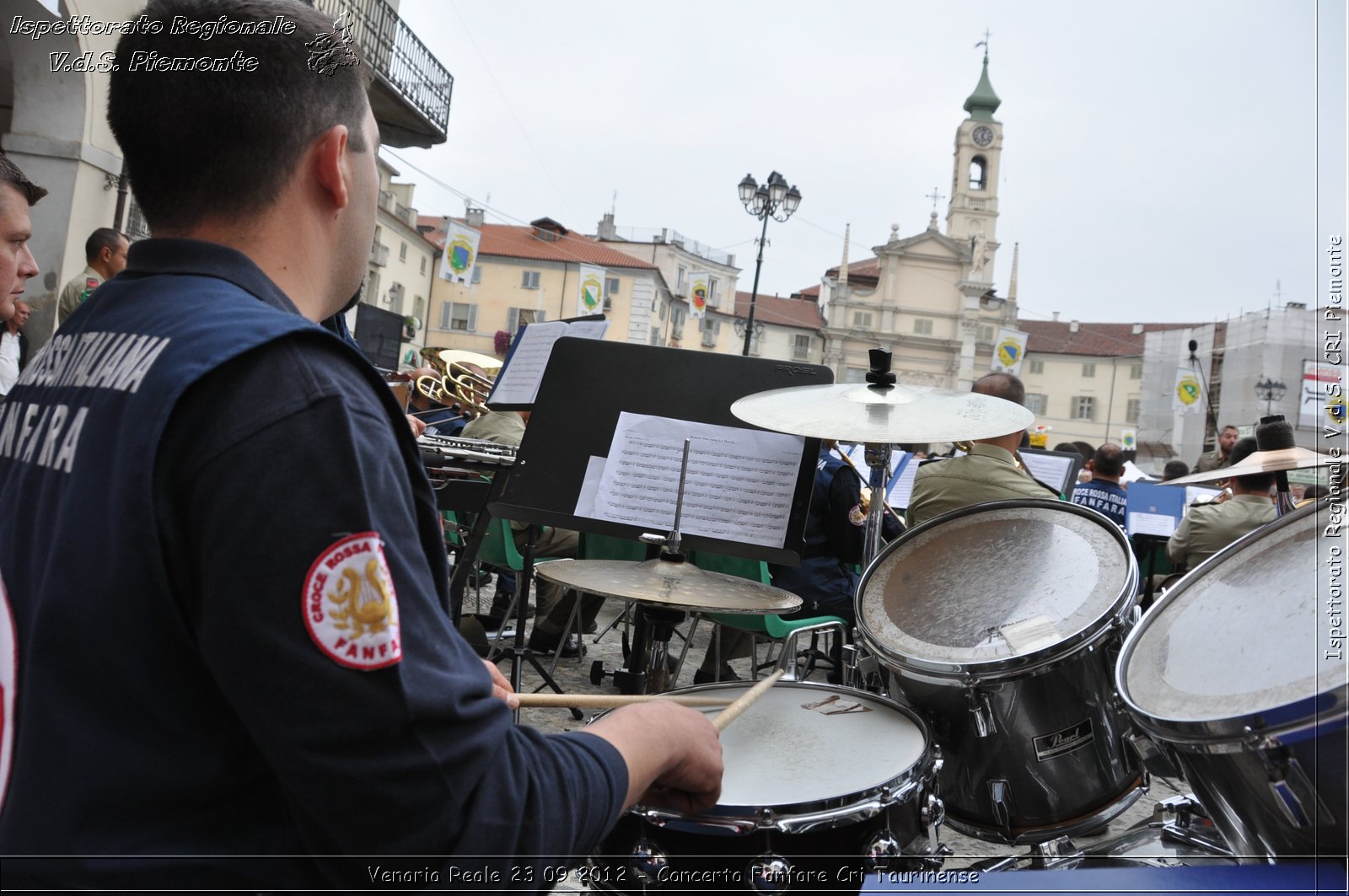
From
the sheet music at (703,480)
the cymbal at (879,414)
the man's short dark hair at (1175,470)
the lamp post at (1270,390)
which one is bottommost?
the sheet music at (703,480)

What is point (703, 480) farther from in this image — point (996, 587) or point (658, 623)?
point (996, 587)

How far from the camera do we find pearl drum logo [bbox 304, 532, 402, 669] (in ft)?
2.70

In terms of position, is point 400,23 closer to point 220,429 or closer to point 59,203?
point 59,203

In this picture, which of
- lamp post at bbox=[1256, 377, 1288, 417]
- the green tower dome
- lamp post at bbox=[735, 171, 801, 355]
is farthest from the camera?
the green tower dome

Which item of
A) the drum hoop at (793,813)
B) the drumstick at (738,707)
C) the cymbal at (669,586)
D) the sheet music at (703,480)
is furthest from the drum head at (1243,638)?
the sheet music at (703,480)

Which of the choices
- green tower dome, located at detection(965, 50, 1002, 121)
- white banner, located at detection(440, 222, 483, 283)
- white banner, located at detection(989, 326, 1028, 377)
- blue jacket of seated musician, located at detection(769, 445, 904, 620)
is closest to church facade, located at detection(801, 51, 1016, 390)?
green tower dome, located at detection(965, 50, 1002, 121)

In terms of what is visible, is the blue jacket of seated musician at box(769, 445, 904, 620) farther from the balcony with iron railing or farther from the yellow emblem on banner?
the yellow emblem on banner

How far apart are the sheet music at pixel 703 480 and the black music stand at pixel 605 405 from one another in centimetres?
3

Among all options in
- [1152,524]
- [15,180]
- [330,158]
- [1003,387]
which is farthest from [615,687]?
[1152,524]

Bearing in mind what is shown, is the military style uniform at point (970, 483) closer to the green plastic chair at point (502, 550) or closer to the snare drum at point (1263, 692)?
the green plastic chair at point (502, 550)

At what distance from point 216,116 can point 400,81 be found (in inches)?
479

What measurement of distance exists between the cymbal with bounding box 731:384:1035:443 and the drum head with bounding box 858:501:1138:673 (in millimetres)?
306

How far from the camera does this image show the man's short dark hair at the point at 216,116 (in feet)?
3.40

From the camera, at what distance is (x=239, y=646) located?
0.83 m
